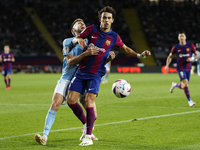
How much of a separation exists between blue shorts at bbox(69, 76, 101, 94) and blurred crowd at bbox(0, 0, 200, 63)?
3469 centimetres

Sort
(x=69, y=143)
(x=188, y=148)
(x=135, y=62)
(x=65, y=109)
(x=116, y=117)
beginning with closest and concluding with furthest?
(x=188, y=148) < (x=69, y=143) < (x=116, y=117) < (x=65, y=109) < (x=135, y=62)

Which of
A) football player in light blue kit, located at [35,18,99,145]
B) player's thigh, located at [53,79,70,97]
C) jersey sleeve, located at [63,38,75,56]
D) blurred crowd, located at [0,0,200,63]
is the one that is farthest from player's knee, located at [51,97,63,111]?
blurred crowd, located at [0,0,200,63]

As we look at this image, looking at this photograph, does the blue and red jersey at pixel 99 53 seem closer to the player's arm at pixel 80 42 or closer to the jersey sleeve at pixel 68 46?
the player's arm at pixel 80 42

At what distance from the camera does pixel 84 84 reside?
5.72 meters

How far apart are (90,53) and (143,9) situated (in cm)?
4064

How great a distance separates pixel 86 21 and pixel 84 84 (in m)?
39.9

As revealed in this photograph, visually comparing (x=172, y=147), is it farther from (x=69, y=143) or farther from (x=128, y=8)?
(x=128, y=8)

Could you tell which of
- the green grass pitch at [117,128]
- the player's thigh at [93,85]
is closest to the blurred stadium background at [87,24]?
the green grass pitch at [117,128]

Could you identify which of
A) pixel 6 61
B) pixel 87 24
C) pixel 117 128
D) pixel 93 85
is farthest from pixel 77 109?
pixel 87 24

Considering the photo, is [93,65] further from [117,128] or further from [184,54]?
[184,54]

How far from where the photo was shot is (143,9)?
147ft

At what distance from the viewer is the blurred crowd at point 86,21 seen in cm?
4184

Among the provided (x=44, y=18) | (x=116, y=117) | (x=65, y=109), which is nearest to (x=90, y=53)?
(x=116, y=117)

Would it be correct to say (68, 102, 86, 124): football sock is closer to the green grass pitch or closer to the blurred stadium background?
the green grass pitch
